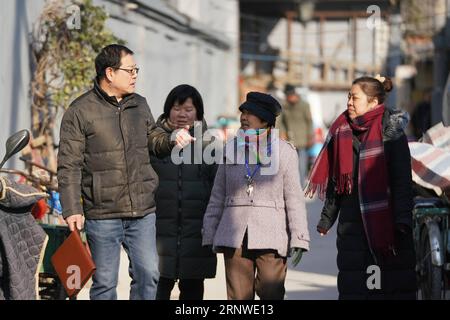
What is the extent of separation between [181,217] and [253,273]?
79 centimetres

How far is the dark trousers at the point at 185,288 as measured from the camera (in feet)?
28.8

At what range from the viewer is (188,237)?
339 inches

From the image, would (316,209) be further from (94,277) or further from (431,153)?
(94,277)

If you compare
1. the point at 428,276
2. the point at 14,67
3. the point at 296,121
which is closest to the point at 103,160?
the point at 428,276

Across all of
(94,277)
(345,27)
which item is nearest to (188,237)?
(94,277)

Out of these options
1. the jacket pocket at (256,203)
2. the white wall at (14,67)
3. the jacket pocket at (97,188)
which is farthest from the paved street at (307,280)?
the jacket pocket at (97,188)

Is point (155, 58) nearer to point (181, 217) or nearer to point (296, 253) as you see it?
point (181, 217)

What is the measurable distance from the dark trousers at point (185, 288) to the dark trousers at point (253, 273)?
2.43 feet

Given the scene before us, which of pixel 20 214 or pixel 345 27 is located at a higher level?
pixel 345 27

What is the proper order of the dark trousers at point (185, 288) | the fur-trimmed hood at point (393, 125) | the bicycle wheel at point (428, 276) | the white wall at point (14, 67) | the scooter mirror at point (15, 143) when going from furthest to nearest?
the white wall at point (14, 67) < the bicycle wheel at point (428, 276) < the dark trousers at point (185, 288) < the fur-trimmed hood at point (393, 125) < the scooter mirror at point (15, 143)

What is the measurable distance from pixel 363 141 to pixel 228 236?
3.38 feet

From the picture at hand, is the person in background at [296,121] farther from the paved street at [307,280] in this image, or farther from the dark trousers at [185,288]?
the dark trousers at [185,288]

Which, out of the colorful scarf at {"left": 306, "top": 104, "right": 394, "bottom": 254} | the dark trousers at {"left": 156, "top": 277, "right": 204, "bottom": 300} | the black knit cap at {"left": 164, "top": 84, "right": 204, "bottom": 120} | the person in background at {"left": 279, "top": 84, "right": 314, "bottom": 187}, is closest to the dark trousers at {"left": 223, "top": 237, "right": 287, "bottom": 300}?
the colorful scarf at {"left": 306, "top": 104, "right": 394, "bottom": 254}

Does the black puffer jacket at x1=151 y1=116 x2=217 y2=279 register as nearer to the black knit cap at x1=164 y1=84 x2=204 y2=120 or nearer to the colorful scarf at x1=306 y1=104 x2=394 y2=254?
the black knit cap at x1=164 y1=84 x2=204 y2=120
